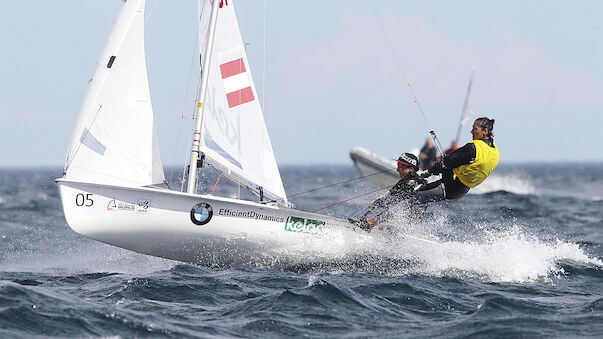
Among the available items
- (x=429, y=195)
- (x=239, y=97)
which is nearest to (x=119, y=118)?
(x=239, y=97)

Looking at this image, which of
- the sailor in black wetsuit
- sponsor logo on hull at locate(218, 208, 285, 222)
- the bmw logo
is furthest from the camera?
the sailor in black wetsuit

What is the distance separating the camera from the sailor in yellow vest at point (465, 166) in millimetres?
7945

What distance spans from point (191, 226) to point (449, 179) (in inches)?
122

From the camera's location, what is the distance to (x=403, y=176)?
8.36 metres

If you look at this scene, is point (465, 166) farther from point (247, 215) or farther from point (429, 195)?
point (247, 215)

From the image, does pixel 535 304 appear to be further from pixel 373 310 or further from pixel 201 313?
pixel 201 313

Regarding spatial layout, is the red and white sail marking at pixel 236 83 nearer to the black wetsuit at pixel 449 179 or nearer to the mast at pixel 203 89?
the mast at pixel 203 89

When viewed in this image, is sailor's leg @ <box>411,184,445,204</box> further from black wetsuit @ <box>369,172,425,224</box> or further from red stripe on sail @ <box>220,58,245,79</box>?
red stripe on sail @ <box>220,58,245,79</box>

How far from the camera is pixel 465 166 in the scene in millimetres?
8117

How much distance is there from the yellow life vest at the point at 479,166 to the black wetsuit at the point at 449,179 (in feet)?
0.24

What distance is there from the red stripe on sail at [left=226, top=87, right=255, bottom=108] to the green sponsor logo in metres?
1.57

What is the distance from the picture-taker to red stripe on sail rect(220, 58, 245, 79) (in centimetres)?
838

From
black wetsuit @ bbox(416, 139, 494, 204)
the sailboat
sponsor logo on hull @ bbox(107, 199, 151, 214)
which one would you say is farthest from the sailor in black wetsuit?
sponsor logo on hull @ bbox(107, 199, 151, 214)

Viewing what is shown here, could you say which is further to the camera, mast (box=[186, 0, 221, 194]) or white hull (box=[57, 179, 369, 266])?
mast (box=[186, 0, 221, 194])
